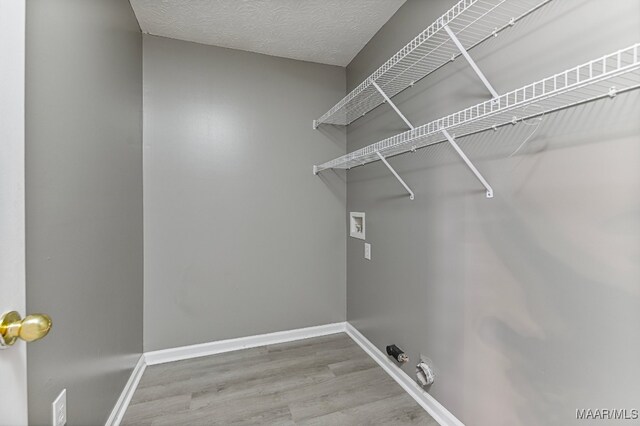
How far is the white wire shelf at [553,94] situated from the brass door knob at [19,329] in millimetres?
1374

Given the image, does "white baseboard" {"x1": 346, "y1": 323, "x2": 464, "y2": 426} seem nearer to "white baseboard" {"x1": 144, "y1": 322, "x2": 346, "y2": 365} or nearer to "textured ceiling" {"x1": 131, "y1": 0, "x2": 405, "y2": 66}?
"white baseboard" {"x1": 144, "y1": 322, "x2": 346, "y2": 365}

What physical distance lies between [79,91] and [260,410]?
5.99 feet

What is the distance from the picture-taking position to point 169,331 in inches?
84.7

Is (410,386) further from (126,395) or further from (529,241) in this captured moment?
(126,395)

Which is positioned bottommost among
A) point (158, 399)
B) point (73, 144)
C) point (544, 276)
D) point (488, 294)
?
point (158, 399)

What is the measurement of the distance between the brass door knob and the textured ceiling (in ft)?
6.34

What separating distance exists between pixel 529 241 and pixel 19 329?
1584mm

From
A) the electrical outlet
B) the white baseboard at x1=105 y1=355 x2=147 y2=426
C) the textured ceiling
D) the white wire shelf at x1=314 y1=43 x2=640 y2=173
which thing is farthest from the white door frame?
the textured ceiling

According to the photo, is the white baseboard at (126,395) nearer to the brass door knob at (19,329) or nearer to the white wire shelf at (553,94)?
the brass door knob at (19,329)

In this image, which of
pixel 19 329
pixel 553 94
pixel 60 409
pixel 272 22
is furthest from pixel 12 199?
pixel 272 22

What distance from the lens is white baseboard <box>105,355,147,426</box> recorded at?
1.48 m

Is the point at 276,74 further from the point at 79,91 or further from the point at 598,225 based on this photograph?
the point at 598,225

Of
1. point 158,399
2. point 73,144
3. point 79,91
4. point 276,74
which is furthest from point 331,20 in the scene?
point 158,399

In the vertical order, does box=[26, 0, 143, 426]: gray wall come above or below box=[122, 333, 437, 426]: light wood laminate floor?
above
